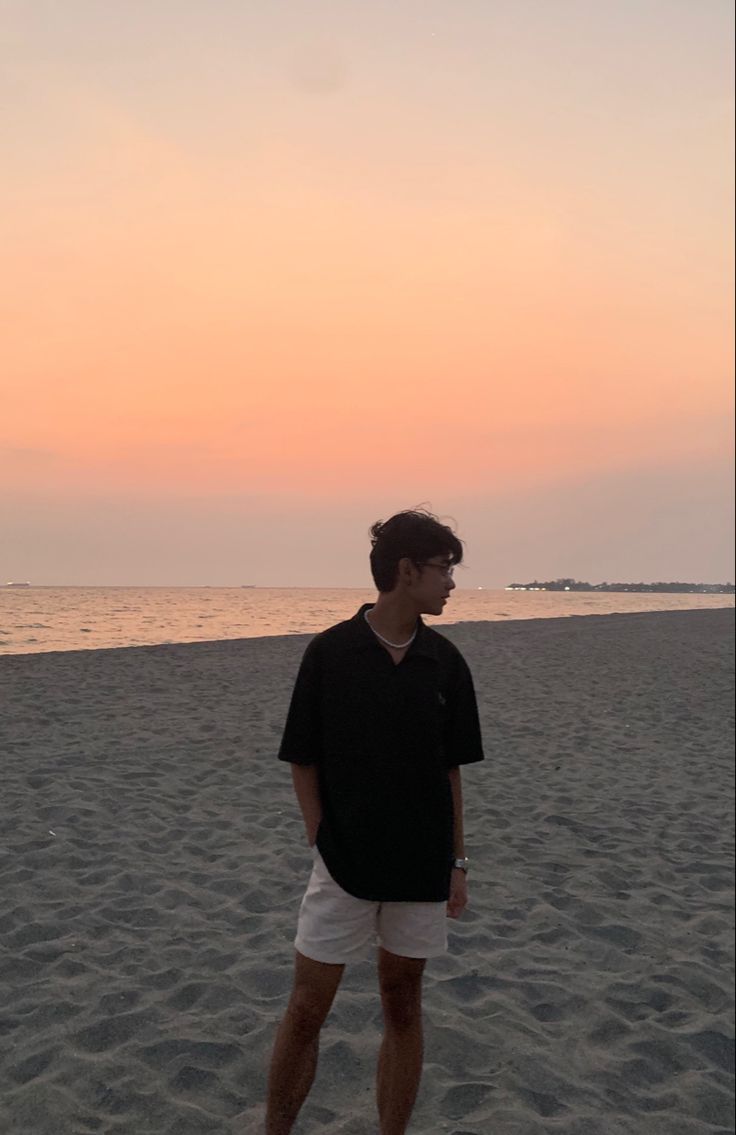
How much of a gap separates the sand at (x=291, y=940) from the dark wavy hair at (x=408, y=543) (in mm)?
2284

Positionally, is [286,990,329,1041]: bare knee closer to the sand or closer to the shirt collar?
the sand

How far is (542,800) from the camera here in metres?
8.20

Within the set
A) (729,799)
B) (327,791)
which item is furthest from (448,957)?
(729,799)

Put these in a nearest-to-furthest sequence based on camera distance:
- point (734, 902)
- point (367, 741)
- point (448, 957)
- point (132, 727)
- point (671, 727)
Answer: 1. point (367, 741)
2. point (448, 957)
3. point (734, 902)
4. point (132, 727)
5. point (671, 727)

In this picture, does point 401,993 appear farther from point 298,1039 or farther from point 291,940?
point 291,940

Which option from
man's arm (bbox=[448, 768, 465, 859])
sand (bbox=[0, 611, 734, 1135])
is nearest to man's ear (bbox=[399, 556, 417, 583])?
man's arm (bbox=[448, 768, 465, 859])

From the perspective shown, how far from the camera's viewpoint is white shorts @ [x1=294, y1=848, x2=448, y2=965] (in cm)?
250

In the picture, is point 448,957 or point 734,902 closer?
point 448,957

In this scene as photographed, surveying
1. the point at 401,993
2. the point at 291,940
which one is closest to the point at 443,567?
the point at 401,993

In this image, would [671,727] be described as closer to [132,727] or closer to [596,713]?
[596,713]

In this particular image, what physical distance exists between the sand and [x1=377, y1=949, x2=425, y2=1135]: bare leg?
2.29ft

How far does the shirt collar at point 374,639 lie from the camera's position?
100 inches

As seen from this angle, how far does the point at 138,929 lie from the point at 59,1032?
43.7 inches

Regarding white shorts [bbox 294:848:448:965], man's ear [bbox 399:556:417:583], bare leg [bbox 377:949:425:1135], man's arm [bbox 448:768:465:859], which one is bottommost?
bare leg [bbox 377:949:425:1135]
